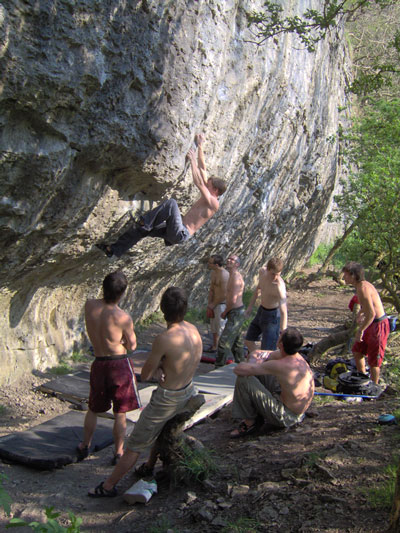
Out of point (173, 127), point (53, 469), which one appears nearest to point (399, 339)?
point (173, 127)

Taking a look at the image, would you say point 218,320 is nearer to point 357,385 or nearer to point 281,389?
point 357,385

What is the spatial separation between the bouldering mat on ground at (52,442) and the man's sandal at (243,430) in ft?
4.26

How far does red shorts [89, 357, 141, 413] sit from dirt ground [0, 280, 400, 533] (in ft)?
2.10

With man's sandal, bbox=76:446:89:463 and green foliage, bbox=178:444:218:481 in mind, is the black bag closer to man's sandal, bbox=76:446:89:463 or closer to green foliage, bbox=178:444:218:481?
green foliage, bbox=178:444:218:481

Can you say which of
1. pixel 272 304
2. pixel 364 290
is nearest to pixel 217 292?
pixel 272 304

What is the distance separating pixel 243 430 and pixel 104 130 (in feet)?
11.3

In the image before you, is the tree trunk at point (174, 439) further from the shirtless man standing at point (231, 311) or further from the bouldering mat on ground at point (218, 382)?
the shirtless man standing at point (231, 311)

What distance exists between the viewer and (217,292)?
334 inches

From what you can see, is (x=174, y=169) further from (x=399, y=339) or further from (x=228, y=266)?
(x=399, y=339)

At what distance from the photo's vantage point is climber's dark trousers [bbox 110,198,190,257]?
19.0 feet

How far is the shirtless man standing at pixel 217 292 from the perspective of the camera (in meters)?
8.26

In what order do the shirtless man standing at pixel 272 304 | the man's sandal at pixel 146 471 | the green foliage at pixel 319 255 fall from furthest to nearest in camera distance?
the green foliage at pixel 319 255 < the shirtless man standing at pixel 272 304 < the man's sandal at pixel 146 471

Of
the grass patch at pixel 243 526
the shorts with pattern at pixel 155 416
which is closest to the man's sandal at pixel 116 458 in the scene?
the shorts with pattern at pixel 155 416

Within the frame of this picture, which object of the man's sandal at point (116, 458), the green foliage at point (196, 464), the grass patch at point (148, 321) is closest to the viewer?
the green foliage at point (196, 464)
